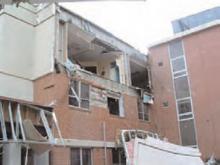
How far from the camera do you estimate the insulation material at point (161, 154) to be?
44.7 feet

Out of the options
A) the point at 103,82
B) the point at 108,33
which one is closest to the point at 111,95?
the point at 103,82

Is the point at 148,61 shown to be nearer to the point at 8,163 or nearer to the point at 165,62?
the point at 165,62

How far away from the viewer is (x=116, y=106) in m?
17.1

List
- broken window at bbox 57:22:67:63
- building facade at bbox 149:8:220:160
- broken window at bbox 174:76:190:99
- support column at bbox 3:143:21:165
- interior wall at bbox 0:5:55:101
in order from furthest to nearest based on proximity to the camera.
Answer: broken window at bbox 174:76:190:99 < building facade at bbox 149:8:220:160 < broken window at bbox 57:22:67:63 < interior wall at bbox 0:5:55:101 < support column at bbox 3:143:21:165

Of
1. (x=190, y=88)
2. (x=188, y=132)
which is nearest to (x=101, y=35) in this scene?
(x=190, y=88)

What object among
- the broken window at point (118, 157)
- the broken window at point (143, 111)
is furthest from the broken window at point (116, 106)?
the broken window at point (118, 157)

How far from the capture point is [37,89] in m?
14.2

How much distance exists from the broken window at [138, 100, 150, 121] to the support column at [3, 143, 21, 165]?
8.96m

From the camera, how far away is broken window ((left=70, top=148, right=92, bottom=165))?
13215 mm

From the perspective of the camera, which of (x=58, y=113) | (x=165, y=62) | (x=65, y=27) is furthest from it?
(x=165, y=62)

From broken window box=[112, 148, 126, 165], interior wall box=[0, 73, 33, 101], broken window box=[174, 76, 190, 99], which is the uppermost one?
broken window box=[174, 76, 190, 99]

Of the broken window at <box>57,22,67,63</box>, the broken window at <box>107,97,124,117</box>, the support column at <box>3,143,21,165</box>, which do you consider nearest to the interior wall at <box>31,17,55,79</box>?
the broken window at <box>57,22,67,63</box>

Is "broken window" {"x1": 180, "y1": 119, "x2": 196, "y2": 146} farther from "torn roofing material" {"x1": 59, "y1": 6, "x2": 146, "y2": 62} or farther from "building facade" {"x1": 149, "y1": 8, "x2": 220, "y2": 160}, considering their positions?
"torn roofing material" {"x1": 59, "y1": 6, "x2": 146, "y2": 62}

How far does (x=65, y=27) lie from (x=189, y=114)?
862 cm
